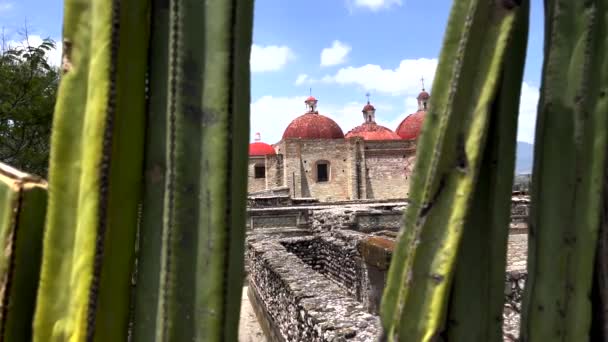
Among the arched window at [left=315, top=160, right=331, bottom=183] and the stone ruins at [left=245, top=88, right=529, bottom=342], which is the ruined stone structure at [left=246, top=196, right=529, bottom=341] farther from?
the arched window at [left=315, top=160, right=331, bottom=183]

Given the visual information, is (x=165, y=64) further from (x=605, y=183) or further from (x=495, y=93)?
(x=605, y=183)

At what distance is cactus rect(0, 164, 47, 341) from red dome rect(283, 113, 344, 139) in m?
29.2

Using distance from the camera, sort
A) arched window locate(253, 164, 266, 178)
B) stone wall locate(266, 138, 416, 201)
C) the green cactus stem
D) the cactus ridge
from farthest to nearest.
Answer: arched window locate(253, 164, 266, 178), stone wall locate(266, 138, 416, 201), the green cactus stem, the cactus ridge

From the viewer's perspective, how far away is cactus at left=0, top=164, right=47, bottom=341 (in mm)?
1045

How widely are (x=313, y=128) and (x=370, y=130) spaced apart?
158 inches

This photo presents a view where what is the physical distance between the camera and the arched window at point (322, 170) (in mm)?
27897

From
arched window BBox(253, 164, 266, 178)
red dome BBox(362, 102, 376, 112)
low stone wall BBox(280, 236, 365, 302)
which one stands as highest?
red dome BBox(362, 102, 376, 112)

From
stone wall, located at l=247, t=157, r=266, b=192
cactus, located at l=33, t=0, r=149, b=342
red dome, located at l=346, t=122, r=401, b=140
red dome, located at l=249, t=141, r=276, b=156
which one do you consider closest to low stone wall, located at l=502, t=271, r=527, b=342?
cactus, located at l=33, t=0, r=149, b=342

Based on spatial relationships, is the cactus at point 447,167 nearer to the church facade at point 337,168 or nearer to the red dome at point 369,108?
the church facade at point 337,168

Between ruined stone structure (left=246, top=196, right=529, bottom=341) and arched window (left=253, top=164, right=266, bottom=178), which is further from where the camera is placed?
arched window (left=253, top=164, right=266, bottom=178)

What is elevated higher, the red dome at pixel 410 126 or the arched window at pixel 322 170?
the red dome at pixel 410 126

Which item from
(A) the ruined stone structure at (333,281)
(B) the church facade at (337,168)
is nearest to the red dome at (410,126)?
(B) the church facade at (337,168)

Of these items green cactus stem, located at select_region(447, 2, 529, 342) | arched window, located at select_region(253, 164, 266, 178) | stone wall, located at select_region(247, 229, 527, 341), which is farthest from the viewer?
arched window, located at select_region(253, 164, 266, 178)

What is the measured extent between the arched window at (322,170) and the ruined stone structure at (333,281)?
55.3ft
